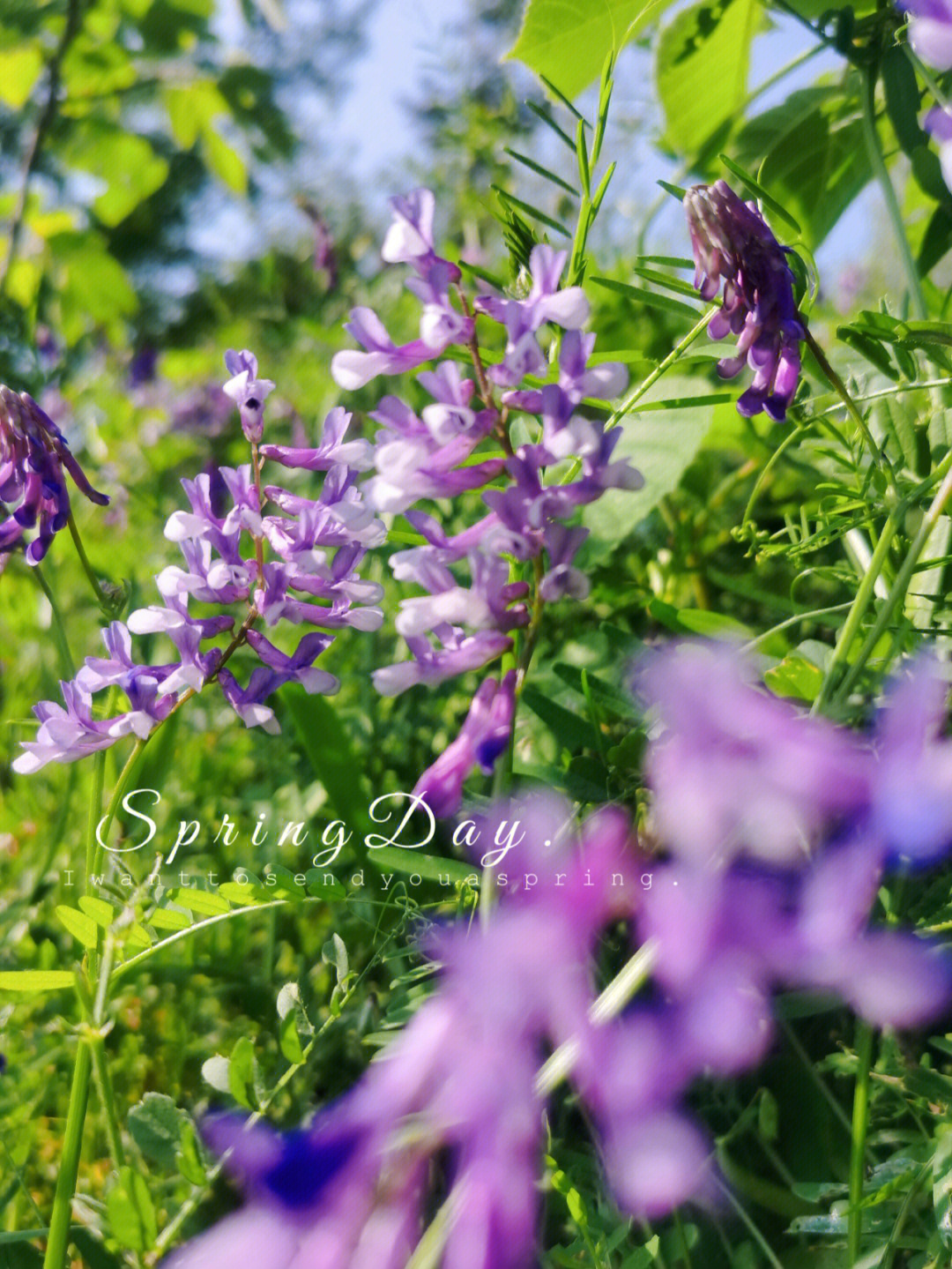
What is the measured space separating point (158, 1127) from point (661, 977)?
208mm

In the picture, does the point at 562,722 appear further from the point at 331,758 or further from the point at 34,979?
the point at 34,979

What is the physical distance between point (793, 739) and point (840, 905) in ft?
0.12

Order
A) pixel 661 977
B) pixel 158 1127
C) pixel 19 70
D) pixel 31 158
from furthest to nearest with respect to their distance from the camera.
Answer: pixel 19 70
pixel 31 158
pixel 158 1127
pixel 661 977

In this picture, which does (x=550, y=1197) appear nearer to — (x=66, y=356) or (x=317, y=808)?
(x=317, y=808)

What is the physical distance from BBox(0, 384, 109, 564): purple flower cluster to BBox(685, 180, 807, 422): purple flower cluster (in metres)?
0.26

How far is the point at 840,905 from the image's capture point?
205mm

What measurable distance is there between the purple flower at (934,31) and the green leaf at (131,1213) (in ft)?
1.17

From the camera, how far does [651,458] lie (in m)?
0.60

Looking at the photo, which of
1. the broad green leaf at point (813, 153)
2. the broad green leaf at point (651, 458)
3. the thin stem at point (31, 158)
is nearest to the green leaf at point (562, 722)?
the broad green leaf at point (651, 458)

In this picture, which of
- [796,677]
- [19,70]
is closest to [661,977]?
[796,677]

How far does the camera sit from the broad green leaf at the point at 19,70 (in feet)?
4.20

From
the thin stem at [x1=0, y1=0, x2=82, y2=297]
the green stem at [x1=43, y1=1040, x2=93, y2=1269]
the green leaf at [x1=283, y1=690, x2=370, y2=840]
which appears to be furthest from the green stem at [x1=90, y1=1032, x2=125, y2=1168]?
the thin stem at [x1=0, y1=0, x2=82, y2=297]

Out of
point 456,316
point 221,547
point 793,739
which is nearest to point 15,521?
point 221,547

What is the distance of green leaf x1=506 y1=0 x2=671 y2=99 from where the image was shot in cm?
44
